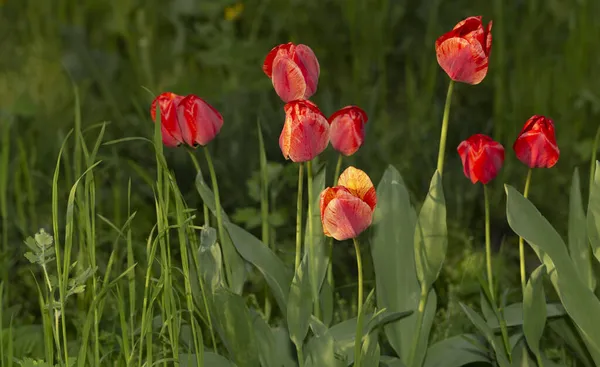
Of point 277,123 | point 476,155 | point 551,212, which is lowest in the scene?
point 551,212

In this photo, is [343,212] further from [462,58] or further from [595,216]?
[595,216]

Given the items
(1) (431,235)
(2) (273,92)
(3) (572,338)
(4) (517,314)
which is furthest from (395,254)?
(2) (273,92)

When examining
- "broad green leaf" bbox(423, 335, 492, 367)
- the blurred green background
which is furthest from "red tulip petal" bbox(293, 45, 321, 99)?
the blurred green background

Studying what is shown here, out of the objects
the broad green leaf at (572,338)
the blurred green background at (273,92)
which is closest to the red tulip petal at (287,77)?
the broad green leaf at (572,338)

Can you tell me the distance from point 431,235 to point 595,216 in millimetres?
247

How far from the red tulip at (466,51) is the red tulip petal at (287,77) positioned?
0.20 metres

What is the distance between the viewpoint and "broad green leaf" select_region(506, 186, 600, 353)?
146 centimetres

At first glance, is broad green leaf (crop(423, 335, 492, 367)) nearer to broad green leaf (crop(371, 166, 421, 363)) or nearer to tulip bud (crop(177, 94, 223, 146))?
broad green leaf (crop(371, 166, 421, 363))

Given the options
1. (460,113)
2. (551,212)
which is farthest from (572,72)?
(551,212)

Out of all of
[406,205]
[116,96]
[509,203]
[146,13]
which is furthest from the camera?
[146,13]

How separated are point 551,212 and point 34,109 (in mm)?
1470

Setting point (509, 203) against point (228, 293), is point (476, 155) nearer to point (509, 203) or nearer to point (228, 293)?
point (509, 203)

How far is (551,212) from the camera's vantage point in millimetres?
2453

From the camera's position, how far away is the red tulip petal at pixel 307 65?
1.44 metres
